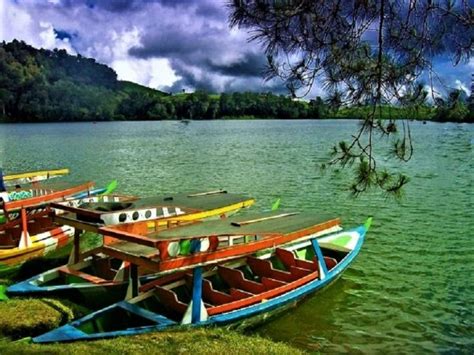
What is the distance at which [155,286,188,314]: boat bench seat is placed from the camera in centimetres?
893

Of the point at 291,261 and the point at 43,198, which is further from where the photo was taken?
the point at 43,198

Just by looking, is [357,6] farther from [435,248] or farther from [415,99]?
[435,248]

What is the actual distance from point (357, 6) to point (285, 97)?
1.42m

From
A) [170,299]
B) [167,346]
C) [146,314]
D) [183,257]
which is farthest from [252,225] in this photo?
[167,346]

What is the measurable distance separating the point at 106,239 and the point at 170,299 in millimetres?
2912

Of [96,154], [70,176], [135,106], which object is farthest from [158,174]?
[135,106]

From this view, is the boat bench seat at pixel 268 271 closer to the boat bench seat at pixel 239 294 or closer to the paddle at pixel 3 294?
the boat bench seat at pixel 239 294

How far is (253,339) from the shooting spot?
8.51 meters

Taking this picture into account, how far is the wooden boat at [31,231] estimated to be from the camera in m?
13.2

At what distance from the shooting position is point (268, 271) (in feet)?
35.6

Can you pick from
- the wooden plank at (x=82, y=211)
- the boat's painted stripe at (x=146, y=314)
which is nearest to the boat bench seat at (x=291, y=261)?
the boat's painted stripe at (x=146, y=314)

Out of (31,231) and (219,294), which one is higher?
(219,294)

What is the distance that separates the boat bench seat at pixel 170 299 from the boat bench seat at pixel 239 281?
134 cm

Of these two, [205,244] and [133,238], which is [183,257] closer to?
[205,244]
